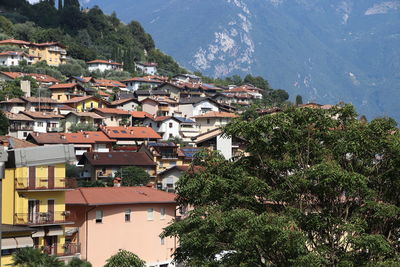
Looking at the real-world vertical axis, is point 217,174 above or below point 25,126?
below

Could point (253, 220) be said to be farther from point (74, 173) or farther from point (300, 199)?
point (74, 173)

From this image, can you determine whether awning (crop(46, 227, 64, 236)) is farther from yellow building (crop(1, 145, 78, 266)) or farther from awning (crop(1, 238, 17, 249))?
awning (crop(1, 238, 17, 249))

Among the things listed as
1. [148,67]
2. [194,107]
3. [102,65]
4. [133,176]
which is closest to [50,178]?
[133,176]

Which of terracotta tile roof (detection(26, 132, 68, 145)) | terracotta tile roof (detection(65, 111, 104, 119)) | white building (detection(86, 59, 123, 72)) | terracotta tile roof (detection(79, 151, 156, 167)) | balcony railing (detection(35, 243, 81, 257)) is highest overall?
Answer: white building (detection(86, 59, 123, 72))

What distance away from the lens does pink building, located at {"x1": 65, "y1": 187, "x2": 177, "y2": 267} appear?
3491cm

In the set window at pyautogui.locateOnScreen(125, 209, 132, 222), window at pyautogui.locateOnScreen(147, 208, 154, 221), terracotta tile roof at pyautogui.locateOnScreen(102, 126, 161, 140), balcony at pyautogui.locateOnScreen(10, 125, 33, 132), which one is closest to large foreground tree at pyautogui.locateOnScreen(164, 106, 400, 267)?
window at pyautogui.locateOnScreen(125, 209, 132, 222)

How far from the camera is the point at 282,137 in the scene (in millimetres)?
23875

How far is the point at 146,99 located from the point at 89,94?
872 cm

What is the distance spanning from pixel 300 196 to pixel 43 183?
12906 millimetres

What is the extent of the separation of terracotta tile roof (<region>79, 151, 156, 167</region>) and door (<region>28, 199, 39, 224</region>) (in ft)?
116

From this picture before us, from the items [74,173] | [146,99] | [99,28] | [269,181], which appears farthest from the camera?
[99,28]

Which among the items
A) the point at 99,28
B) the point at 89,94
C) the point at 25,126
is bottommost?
the point at 25,126

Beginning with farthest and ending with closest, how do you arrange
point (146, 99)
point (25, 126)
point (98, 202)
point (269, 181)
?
point (146, 99) < point (25, 126) < point (98, 202) < point (269, 181)

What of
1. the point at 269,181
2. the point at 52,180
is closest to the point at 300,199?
the point at 269,181
